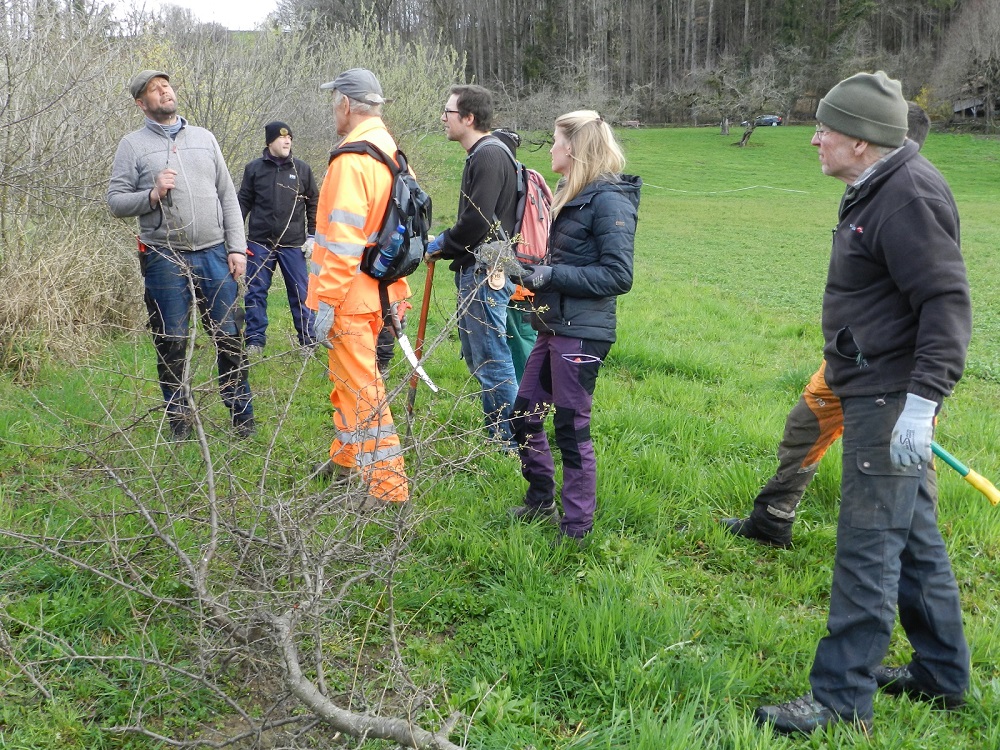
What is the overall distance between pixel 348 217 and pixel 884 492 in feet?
9.10

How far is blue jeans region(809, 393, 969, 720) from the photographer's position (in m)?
2.71

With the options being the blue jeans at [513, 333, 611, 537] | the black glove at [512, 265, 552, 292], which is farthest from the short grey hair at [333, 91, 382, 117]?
the blue jeans at [513, 333, 611, 537]

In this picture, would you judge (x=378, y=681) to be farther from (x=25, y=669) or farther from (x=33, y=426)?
(x=33, y=426)

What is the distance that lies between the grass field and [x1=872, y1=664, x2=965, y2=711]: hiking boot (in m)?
0.05

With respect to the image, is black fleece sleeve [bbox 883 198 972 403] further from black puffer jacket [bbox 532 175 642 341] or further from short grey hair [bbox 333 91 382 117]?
short grey hair [bbox 333 91 382 117]

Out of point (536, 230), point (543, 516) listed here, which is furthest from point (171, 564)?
point (536, 230)

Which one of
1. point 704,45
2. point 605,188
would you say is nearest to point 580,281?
point 605,188

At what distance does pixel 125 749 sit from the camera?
8.71 feet

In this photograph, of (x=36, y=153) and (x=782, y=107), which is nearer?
(x=36, y=153)

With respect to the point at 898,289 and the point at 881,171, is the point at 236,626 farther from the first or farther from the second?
the point at 881,171

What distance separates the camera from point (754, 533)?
4.10 metres

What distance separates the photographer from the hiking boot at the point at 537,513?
4.16 m

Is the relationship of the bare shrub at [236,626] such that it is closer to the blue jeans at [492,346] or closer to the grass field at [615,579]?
the grass field at [615,579]

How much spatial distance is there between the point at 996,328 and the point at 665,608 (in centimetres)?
880
